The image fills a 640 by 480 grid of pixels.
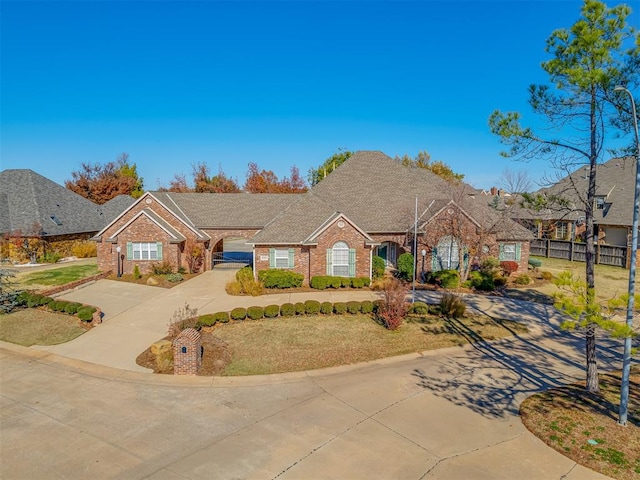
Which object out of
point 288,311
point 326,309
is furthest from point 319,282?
point 288,311

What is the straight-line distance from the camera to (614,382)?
12148 millimetres

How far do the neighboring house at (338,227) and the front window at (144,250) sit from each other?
67 millimetres

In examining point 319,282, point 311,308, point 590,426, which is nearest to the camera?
point 590,426

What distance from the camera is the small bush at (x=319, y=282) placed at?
23703 mm

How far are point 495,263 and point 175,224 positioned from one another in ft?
71.9

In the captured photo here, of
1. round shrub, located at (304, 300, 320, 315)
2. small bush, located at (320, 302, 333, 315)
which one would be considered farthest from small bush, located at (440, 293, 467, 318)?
round shrub, located at (304, 300, 320, 315)

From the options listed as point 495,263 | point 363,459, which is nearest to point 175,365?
point 363,459

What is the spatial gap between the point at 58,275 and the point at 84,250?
9025 millimetres

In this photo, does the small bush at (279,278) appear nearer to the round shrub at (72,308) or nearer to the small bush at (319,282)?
the small bush at (319,282)

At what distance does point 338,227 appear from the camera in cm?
2439

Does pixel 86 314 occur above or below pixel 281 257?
below

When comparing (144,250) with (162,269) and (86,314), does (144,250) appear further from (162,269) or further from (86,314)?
(86,314)

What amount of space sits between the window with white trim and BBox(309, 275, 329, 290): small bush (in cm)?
1113

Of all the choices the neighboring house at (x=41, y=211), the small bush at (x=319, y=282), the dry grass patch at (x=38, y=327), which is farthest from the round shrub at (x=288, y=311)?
the neighboring house at (x=41, y=211)
